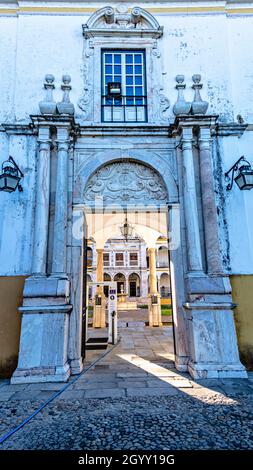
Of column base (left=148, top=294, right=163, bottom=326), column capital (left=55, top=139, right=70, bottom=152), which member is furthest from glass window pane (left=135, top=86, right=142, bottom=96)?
column base (left=148, top=294, right=163, bottom=326)

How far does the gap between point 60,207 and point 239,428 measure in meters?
4.51

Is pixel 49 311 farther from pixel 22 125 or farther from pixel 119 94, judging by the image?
pixel 119 94

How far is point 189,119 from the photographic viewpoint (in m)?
5.53

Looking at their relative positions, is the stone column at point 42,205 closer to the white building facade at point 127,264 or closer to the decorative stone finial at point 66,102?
the decorative stone finial at point 66,102

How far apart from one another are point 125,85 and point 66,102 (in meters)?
1.65

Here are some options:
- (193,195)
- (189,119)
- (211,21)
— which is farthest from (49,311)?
(211,21)

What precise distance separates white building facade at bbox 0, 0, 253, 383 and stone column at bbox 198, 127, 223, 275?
2 centimetres

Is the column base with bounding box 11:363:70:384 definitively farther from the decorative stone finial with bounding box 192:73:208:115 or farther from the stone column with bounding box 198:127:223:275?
the decorative stone finial with bounding box 192:73:208:115

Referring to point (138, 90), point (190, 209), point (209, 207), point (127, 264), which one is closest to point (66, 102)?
point (138, 90)

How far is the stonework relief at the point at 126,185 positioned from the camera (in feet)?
19.1

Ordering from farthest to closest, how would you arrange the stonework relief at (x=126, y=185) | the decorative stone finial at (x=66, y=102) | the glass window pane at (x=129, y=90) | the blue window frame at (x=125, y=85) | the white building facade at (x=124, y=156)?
the glass window pane at (x=129, y=90), the blue window frame at (x=125, y=85), the stonework relief at (x=126, y=185), the decorative stone finial at (x=66, y=102), the white building facade at (x=124, y=156)

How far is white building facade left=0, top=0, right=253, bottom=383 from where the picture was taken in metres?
4.76

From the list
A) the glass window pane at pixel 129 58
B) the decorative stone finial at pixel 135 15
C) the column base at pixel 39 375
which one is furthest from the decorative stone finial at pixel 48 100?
the column base at pixel 39 375

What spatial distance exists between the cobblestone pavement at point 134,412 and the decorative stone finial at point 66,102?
5464mm
